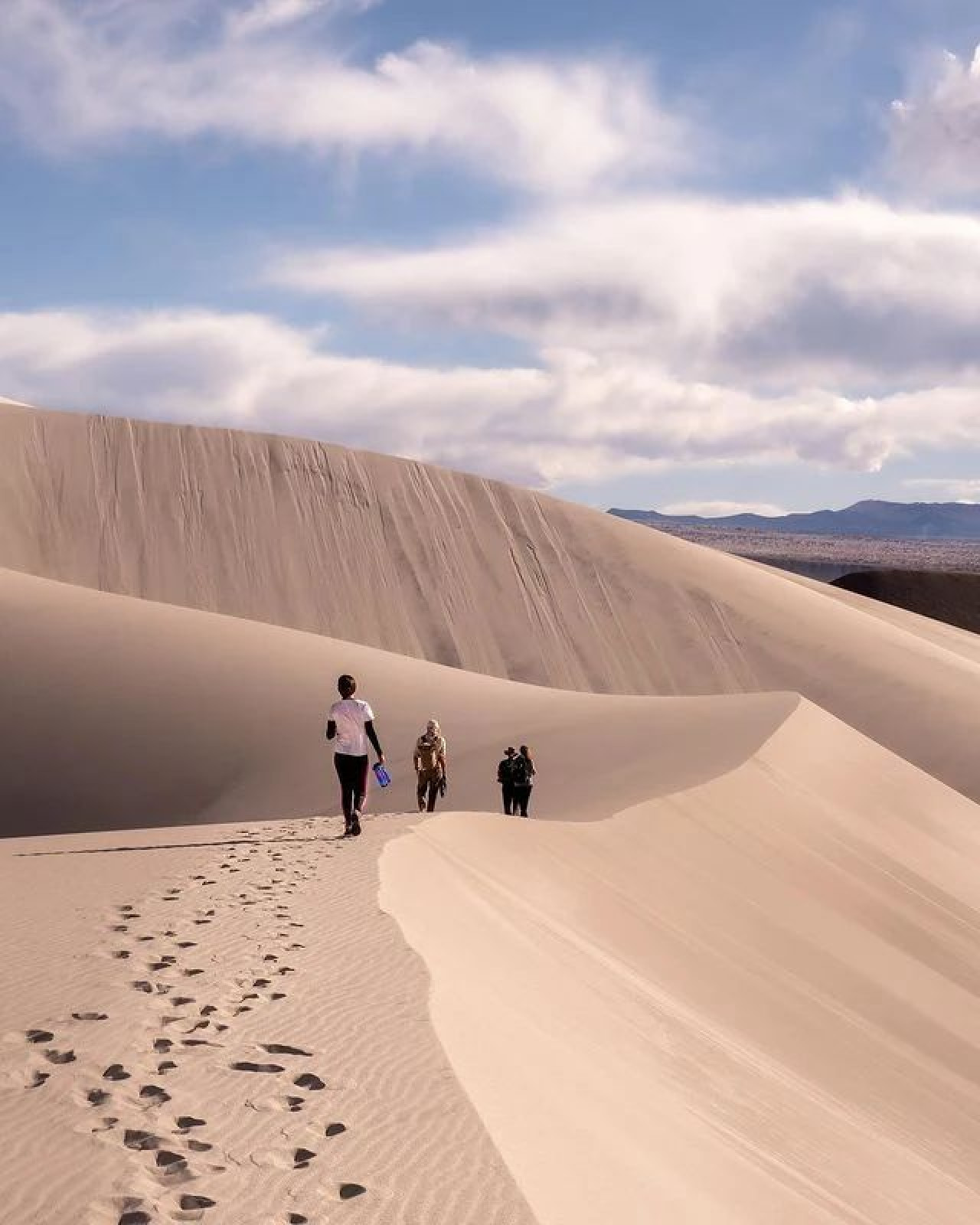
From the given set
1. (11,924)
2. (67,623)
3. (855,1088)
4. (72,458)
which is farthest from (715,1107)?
(72,458)

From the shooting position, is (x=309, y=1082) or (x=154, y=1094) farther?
(x=309, y=1082)

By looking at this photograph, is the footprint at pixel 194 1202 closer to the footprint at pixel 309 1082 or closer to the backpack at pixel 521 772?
the footprint at pixel 309 1082

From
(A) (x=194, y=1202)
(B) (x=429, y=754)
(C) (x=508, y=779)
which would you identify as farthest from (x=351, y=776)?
(A) (x=194, y=1202)

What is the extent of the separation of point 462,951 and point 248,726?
47.6 feet

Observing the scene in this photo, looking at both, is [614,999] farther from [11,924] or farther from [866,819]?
[866,819]

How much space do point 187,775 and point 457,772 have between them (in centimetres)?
417

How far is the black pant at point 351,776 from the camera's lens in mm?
10250

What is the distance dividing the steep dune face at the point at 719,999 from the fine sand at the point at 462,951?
35 millimetres

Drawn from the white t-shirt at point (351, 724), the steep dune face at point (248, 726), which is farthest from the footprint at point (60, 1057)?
the steep dune face at point (248, 726)

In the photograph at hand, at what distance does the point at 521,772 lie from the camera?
14.1 metres

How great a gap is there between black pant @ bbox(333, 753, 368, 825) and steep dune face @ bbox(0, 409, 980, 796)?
91.1ft

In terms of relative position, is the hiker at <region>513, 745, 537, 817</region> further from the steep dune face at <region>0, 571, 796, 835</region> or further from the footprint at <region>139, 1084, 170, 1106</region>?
the footprint at <region>139, 1084, 170, 1106</region>

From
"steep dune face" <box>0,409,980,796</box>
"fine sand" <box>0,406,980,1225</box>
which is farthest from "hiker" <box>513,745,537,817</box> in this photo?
"steep dune face" <box>0,409,980,796</box>

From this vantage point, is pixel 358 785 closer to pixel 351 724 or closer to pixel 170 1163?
pixel 351 724
